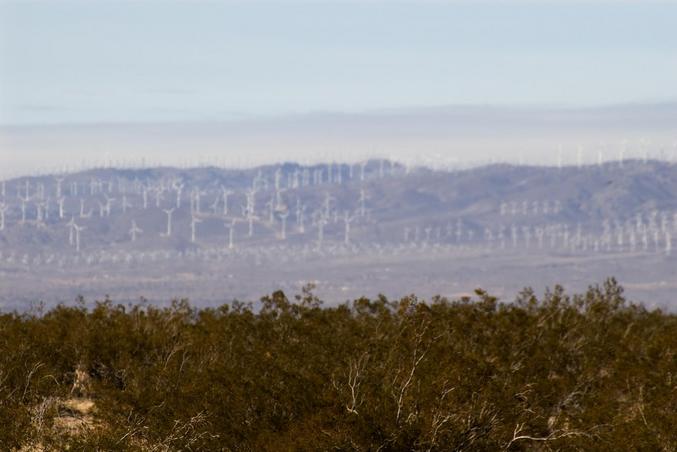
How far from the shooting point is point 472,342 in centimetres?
2673

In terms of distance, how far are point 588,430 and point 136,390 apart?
24.8 feet

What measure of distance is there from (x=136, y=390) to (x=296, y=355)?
300 cm

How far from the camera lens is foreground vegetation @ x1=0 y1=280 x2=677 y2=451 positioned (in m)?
17.4

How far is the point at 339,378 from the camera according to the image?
1933cm

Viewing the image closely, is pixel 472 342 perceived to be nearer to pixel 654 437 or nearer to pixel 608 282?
pixel 654 437

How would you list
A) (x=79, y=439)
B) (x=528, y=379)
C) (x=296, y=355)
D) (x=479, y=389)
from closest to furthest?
1. (x=79, y=439)
2. (x=479, y=389)
3. (x=296, y=355)
4. (x=528, y=379)

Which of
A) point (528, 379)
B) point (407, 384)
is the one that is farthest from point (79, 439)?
point (528, 379)

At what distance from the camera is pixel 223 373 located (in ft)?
66.7

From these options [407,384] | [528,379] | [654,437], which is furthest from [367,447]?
[528,379]

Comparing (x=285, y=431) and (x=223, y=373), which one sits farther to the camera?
(x=223, y=373)

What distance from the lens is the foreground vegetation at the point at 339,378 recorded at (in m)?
17.4

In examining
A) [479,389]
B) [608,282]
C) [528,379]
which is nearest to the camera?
[479,389]

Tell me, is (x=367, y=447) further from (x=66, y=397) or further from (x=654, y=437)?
(x=66, y=397)

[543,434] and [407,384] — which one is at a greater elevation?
[407,384]
